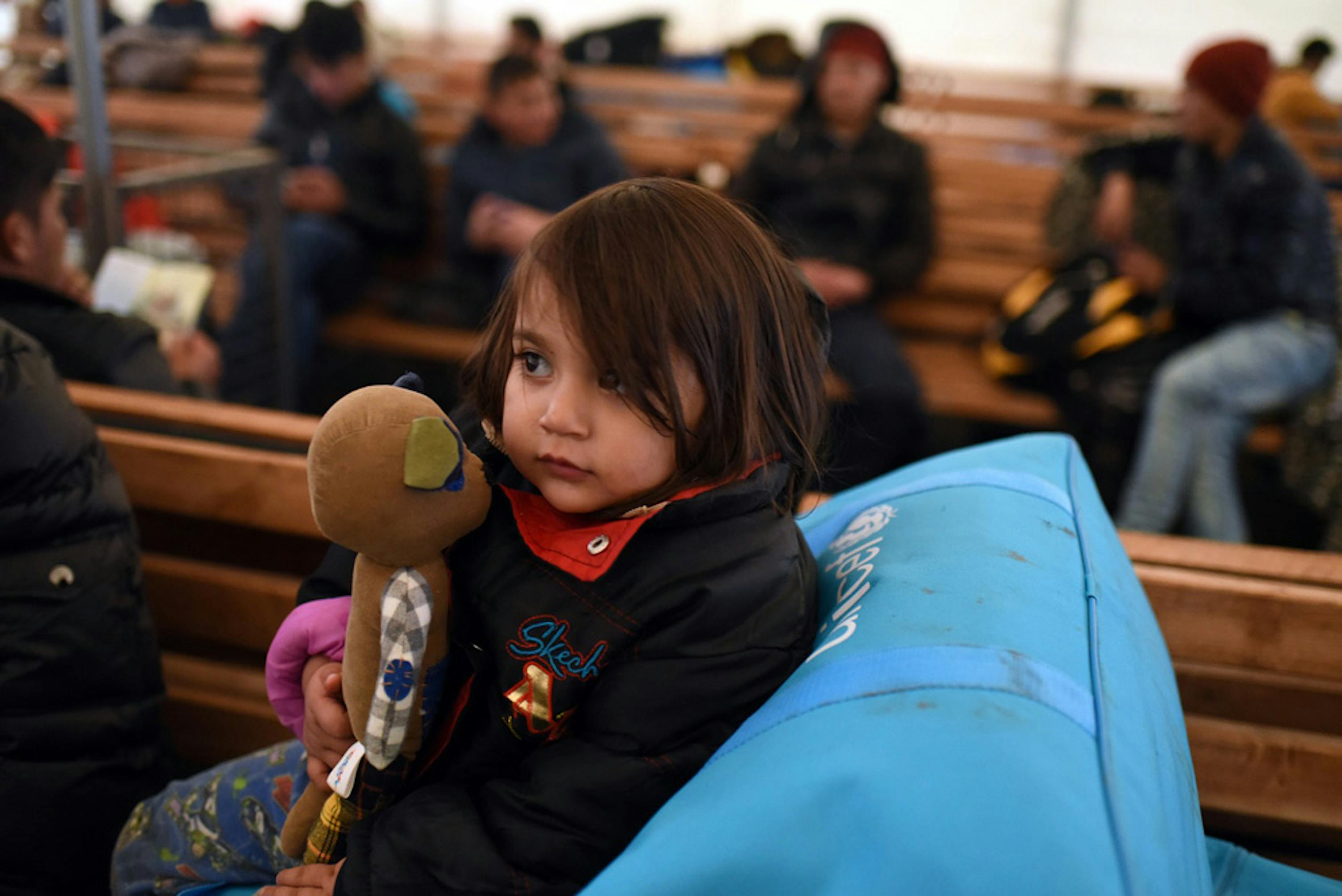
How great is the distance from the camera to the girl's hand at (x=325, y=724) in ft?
3.63

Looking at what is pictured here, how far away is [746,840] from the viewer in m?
0.82

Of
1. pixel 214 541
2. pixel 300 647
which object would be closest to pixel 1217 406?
pixel 214 541

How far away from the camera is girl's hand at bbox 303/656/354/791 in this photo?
43.6 inches

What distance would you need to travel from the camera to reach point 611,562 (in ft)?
3.31

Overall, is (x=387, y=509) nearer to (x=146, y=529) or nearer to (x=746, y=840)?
(x=746, y=840)

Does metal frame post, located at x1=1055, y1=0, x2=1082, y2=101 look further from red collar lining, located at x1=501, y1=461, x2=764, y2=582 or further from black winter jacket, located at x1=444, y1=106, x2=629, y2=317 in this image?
red collar lining, located at x1=501, y1=461, x2=764, y2=582

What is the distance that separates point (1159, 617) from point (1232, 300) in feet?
7.56

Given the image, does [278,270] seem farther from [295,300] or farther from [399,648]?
[399,648]

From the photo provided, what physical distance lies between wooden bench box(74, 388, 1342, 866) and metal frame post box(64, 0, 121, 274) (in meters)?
1.09

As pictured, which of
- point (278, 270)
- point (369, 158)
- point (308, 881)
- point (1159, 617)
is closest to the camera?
point (308, 881)

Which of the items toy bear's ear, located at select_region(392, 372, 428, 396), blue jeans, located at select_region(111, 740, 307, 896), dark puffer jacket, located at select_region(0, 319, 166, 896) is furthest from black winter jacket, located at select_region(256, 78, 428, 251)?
toy bear's ear, located at select_region(392, 372, 428, 396)

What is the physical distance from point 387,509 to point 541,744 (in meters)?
0.30

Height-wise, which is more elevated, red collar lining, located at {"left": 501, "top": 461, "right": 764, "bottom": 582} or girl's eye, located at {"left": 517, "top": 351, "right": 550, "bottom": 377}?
girl's eye, located at {"left": 517, "top": 351, "right": 550, "bottom": 377}

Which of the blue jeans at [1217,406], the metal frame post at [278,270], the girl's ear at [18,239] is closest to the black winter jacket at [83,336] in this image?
the girl's ear at [18,239]
